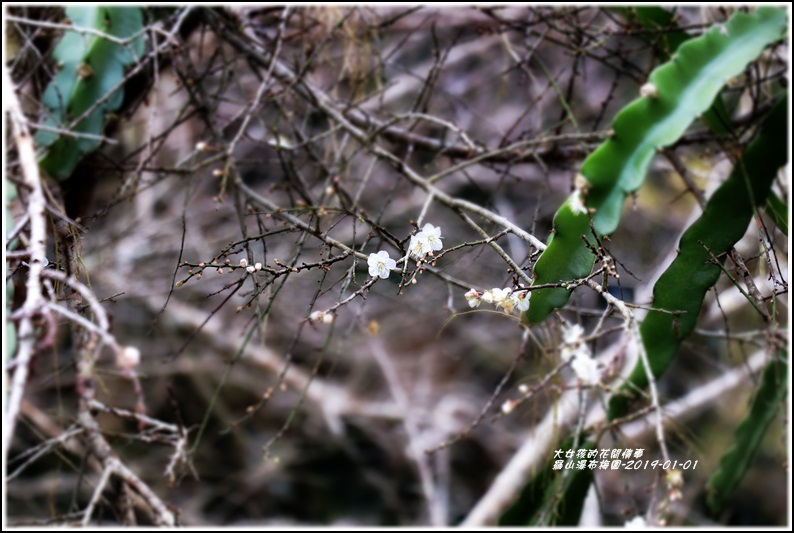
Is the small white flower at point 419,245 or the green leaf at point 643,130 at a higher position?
the green leaf at point 643,130

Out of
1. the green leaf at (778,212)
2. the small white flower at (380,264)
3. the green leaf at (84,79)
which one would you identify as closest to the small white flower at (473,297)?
the small white flower at (380,264)

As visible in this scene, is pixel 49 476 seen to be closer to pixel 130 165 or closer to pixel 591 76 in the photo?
pixel 130 165

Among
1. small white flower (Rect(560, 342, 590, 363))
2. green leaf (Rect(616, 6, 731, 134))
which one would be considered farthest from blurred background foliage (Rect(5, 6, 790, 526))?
small white flower (Rect(560, 342, 590, 363))

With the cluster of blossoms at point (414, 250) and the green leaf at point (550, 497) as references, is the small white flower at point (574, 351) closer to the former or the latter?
the cluster of blossoms at point (414, 250)

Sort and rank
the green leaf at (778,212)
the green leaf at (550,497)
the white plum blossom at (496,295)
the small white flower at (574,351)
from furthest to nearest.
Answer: the green leaf at (550,497)
the green leaf at (778,212)
the white plum blossom at (496,295)
the small white flower at (574,351)

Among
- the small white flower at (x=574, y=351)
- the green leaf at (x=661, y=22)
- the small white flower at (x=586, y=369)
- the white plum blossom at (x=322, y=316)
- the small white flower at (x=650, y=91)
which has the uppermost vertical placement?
the green leaf at (x=661, y=22)
